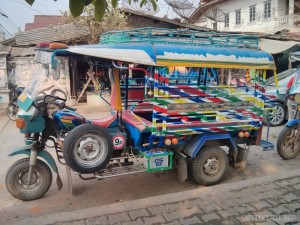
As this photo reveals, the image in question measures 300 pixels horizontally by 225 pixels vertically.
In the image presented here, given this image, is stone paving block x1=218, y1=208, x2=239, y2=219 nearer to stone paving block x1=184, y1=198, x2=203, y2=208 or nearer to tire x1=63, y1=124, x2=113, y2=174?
stone paving block x1=184, y1=198, x2=203, y2=208

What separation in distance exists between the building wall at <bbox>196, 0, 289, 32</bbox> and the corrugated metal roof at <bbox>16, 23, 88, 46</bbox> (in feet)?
44.5

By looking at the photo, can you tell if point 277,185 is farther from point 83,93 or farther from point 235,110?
point 83,93

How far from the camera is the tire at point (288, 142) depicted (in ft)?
19.5

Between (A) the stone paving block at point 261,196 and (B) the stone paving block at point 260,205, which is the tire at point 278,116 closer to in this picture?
(A) the stone paving block at point 261,196

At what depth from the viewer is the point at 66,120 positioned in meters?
4.25

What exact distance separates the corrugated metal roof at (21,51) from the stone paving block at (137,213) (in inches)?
458

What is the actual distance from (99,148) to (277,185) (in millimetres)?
2645

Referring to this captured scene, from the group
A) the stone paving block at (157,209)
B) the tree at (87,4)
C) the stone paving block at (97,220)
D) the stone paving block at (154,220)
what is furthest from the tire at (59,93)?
the tree at (87,4)

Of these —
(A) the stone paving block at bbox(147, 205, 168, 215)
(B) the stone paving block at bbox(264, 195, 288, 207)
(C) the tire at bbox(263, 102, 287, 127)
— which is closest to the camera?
(A) the stone paving block at bbox(147, 205, 168, 215)

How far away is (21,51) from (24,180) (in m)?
10.9

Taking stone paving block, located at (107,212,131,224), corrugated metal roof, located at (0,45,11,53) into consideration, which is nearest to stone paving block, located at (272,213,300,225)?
stone paving block, located at (107,212,131,224)

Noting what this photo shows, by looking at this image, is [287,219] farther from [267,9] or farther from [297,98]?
[267,9]

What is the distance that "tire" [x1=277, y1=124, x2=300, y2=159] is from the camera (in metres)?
5.95

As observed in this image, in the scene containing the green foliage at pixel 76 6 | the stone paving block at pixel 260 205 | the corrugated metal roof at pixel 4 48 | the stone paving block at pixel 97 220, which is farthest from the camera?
the corrugated metal roof at pixel 4 48
